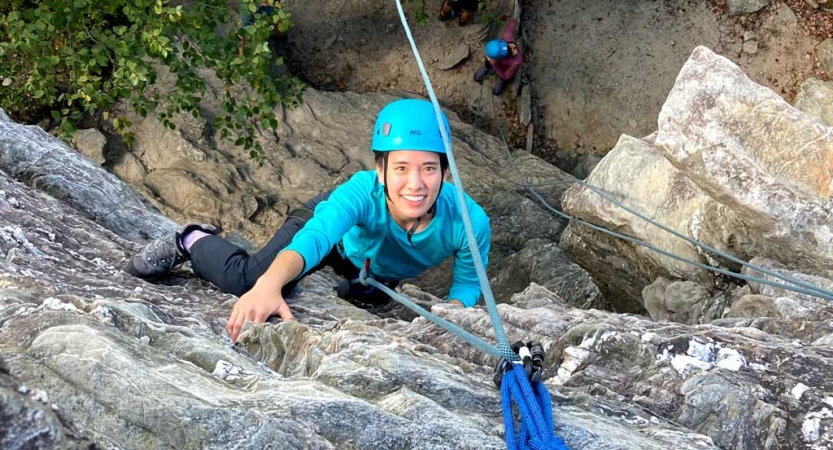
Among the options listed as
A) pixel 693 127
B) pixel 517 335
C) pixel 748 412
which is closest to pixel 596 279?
pixel 693 127

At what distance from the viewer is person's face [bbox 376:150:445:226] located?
3.63 metres

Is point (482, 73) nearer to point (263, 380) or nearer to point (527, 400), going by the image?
point (263, 380)

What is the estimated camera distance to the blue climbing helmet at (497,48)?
10.8 metres

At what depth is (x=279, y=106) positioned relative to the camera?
33.2 feet

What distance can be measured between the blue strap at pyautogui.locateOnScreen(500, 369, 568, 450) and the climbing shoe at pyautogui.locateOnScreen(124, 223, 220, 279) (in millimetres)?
2408

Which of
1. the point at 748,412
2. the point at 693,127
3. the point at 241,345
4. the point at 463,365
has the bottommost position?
the point at 241,345

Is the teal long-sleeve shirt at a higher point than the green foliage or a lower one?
lower

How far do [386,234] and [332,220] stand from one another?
616mm

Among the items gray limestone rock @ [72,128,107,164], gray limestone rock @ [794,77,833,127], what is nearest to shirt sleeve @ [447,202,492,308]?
gray limestone rock @ [72,128,107,164]

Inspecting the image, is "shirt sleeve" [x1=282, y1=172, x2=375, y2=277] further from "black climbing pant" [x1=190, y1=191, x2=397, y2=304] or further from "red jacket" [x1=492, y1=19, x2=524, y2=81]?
"red jacket" [x1=492, y1=19, x2=524, y2=81]

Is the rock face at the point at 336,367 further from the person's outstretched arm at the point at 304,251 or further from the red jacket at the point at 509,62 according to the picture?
the red jacket at the point at 509,62

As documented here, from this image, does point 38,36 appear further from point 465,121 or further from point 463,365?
point 465,121

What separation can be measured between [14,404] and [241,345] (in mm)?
1309

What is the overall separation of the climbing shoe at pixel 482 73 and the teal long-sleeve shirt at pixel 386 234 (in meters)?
8.16
